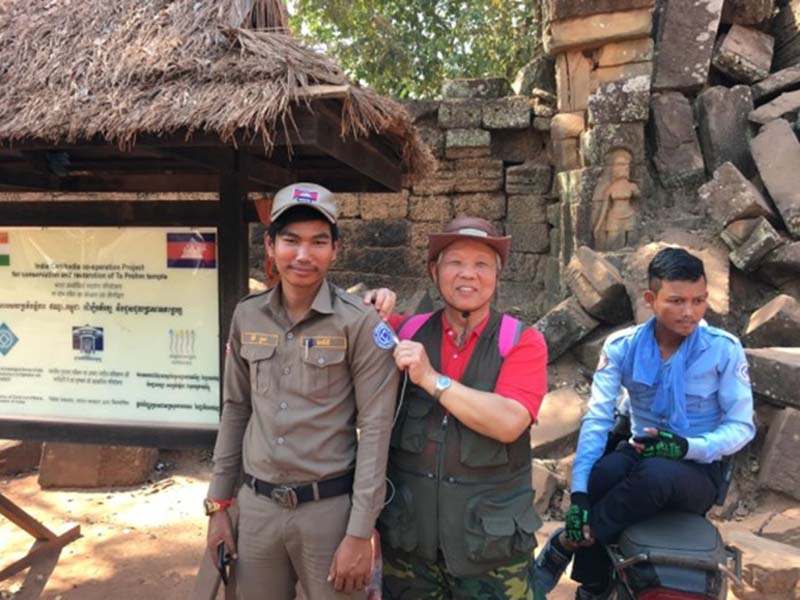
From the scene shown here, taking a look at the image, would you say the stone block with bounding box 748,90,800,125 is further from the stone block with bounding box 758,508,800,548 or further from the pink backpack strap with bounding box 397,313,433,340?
the pink backpack strap with bounding box 397,313,433,340

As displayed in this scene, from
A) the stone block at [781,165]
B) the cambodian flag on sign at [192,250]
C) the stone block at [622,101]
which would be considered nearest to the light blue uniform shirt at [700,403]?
the cambodian flag on sign at [192,250]

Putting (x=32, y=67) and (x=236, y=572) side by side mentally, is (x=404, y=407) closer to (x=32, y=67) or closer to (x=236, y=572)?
(x=236, y=572)

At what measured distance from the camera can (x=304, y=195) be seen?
6.26 feet

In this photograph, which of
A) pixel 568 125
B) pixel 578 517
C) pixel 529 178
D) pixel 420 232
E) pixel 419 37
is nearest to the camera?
pixel 578 517

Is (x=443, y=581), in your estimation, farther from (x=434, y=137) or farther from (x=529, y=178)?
(x=434, y=137)

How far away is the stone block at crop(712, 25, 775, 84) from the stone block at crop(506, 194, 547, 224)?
7.59 ft

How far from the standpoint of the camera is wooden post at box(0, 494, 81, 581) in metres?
3.43

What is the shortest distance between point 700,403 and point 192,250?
6.63ft

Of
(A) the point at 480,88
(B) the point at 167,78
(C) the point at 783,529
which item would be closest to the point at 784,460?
(C) the point at 783,529

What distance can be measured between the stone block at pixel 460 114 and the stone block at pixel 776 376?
4.59 m

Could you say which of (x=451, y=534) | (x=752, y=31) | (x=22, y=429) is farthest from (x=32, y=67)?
(x=752, y=31)

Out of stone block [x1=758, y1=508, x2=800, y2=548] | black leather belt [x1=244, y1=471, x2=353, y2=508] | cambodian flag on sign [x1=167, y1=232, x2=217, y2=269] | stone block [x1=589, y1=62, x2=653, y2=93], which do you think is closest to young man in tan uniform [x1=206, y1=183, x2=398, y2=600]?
black leather belt [x1=244, y1=471, x2=353, y2=508]

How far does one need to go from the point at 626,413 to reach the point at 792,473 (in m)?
2.15

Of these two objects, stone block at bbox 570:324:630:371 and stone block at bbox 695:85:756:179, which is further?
stone block at bbox 695:85:756:179
